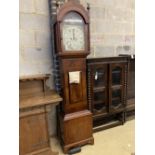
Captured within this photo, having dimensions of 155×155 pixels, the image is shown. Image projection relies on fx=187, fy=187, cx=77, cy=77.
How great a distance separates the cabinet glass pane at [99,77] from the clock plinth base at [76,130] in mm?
438

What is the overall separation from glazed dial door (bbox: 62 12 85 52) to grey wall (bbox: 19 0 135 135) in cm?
39

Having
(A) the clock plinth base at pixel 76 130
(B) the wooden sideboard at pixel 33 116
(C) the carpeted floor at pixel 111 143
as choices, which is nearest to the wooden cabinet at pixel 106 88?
(C) the carpeted floor at pixel 111 143

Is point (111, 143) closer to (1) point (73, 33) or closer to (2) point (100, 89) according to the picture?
(2) point (100, 89)

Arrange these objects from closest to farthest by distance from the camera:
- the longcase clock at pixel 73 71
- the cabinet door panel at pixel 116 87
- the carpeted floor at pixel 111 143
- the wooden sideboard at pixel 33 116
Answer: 1. the wooden sideboard at pixel 33 116
2. the longcase clock at pixel 73 71
3. the carpeted floor at pixel 111 143
4. the cabinet door panel at pixel 116 87

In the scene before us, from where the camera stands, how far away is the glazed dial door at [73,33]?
6.52 ft

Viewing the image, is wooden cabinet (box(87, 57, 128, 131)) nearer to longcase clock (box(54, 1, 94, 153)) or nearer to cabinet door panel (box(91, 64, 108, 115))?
cabinet door panel (box(91, 64, 108, 115))

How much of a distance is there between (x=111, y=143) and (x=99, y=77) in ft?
2.76

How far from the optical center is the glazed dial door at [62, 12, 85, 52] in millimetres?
1988

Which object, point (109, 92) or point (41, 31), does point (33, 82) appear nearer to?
point (41, 31)

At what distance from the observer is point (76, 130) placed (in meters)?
2.15

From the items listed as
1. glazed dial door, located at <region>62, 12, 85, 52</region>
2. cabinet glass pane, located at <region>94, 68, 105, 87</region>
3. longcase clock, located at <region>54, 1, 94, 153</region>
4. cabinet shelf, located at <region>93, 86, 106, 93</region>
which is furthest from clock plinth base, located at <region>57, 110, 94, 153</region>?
glazed dial door, located at <region>62, 12, 85, 52</region>

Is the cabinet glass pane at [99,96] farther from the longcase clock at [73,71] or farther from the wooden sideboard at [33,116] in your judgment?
the wooden sideboard at [33,116]
